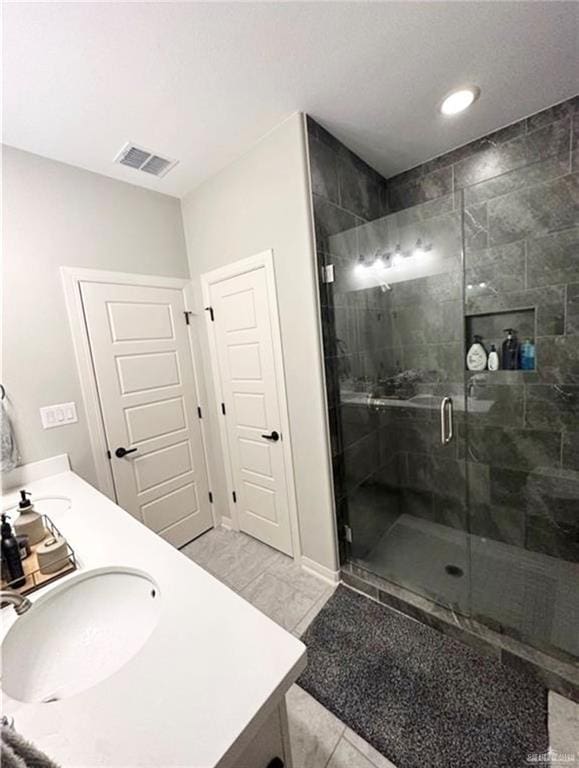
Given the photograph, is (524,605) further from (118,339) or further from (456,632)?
(118,339)

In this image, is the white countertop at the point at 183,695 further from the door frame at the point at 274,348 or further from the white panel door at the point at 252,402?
the white panel door at the point at 252,402

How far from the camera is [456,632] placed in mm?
1536

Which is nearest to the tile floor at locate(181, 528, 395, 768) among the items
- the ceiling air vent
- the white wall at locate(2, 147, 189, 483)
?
the white wall at locate(2, 147, 189, 483)

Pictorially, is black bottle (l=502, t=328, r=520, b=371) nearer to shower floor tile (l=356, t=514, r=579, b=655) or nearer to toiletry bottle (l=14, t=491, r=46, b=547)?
shower floor tile (l=356, t=514, r=579, b=655)

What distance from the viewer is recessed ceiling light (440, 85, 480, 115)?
1598mm

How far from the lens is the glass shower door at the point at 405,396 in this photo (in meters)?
1.99

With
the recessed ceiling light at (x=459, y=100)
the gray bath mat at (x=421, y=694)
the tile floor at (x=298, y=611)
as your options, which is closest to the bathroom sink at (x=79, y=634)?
the tile floor at (x=298, y=611)

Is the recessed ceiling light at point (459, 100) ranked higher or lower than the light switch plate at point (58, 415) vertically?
higher

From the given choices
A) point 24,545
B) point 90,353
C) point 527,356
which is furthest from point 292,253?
point 24,545

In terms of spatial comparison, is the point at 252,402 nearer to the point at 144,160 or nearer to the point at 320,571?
the point at 320,571

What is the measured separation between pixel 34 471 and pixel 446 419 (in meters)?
2.52

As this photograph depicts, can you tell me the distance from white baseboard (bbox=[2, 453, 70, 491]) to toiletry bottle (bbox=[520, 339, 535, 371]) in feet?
9.68

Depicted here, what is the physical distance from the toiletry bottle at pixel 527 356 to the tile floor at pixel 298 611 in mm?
1632

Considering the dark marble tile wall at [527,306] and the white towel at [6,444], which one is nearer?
the white towel at [6,444]
